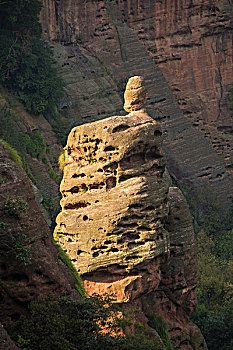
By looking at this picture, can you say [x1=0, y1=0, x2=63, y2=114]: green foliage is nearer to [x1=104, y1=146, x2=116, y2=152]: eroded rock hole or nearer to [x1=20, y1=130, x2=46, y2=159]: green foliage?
[x1=20, y1=130, x2=46, y2=159]: green foliage

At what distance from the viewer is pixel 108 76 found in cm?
3981

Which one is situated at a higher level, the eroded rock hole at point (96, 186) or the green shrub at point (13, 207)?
the green shrub at point (13, 207)

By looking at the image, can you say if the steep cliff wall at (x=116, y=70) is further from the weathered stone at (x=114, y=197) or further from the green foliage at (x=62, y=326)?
the green foliage at (x=62, y=326)

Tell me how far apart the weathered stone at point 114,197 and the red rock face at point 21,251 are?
3870 millimetres

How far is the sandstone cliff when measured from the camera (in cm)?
1546

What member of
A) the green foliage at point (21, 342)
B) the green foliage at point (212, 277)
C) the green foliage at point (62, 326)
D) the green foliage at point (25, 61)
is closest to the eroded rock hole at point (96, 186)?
the green foliage at point (62, 326)

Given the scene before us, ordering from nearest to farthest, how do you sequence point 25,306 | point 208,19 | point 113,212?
point 25,306 < point 113,212 < point 208,19

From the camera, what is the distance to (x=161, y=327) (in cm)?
1616

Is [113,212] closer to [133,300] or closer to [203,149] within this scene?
[133,300]

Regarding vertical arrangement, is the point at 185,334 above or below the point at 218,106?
above

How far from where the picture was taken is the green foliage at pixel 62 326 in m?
10.2

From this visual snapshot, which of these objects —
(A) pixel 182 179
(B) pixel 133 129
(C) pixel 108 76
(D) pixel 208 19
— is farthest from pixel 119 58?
(B) pixel 133 129

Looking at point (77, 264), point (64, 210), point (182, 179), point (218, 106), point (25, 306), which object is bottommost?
point (182, 179)

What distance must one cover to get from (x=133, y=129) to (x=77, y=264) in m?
4.55
